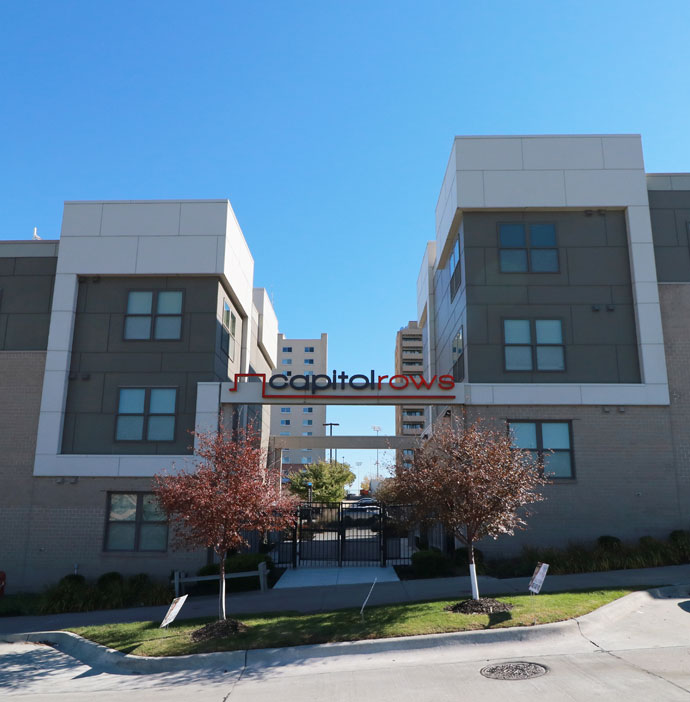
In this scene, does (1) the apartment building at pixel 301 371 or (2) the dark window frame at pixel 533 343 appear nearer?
(2) the dark window frame at pixel 533 343

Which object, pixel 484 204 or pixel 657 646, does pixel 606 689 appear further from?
pixel 484 204

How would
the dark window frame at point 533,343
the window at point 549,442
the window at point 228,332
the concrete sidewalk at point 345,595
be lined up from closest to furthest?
the concrete sidewalk at point 345,595 < the window at point 549,442 < the dark window frame at point 533,343 < the window at point 228,332

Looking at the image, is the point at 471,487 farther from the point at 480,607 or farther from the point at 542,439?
the point at 542,439

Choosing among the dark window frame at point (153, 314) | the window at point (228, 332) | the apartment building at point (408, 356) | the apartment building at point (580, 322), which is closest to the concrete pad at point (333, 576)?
the apartment building at point (580, 322)

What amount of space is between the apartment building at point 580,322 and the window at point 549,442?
0.04m

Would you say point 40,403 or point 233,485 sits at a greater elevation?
point 40,403

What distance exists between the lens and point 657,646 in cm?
1016

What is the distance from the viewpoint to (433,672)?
962 cm

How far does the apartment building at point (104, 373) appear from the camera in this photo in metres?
19.2

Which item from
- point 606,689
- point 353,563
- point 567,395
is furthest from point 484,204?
point 606,689

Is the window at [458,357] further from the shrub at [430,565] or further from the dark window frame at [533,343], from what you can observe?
the shrub at [430,565]

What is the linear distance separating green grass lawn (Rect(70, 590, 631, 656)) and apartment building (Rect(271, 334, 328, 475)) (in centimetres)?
8619

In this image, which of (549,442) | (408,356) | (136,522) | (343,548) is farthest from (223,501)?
(408,356)

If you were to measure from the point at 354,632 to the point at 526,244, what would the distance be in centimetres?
1396
